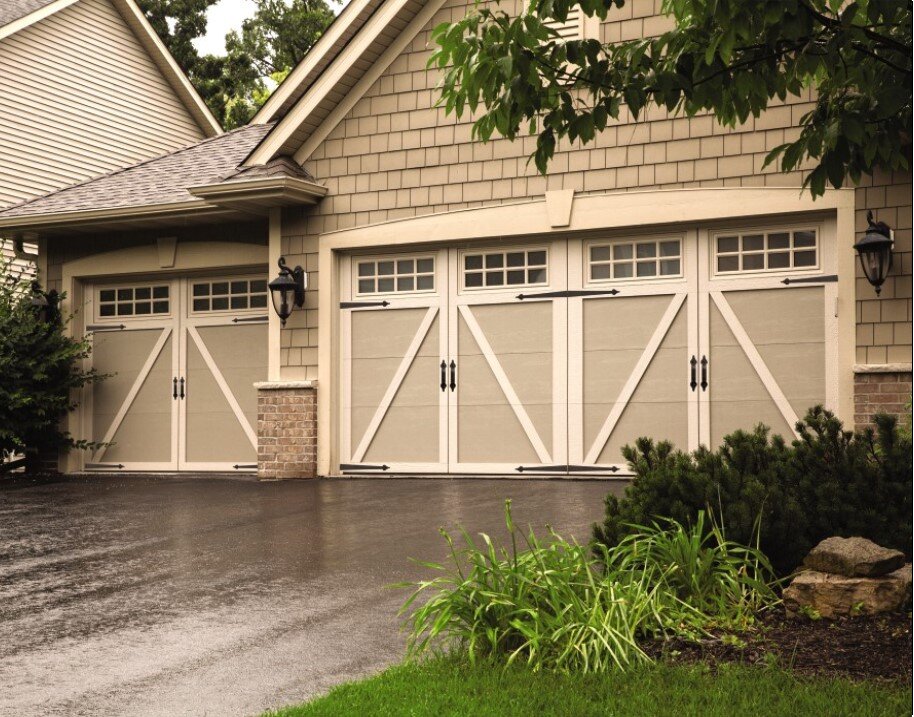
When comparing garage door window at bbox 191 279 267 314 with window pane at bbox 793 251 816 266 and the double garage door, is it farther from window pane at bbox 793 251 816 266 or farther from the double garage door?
window pane at bbox 793 251 816 266

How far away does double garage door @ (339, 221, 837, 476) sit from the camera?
455 inches

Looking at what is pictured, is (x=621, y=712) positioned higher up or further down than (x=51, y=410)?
further down

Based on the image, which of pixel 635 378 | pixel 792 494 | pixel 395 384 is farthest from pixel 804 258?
pixel 792 494

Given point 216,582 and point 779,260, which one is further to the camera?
point 779,260

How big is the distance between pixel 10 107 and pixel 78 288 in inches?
205

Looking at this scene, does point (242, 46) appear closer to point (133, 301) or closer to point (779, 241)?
point (133, 301)

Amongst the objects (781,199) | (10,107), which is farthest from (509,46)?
(10,107)

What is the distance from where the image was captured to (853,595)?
16.0ft

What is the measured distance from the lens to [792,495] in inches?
217

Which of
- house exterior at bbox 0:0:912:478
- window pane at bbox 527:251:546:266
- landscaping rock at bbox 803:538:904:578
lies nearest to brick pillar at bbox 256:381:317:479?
house exterior at bbox 0:0:912:478

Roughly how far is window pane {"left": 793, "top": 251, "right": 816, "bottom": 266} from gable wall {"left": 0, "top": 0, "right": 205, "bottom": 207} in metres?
12.9

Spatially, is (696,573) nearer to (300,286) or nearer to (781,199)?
(781,199)

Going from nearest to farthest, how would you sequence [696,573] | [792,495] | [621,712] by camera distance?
[621,712] → [696,573] → [792,495]

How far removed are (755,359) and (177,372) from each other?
725cm
